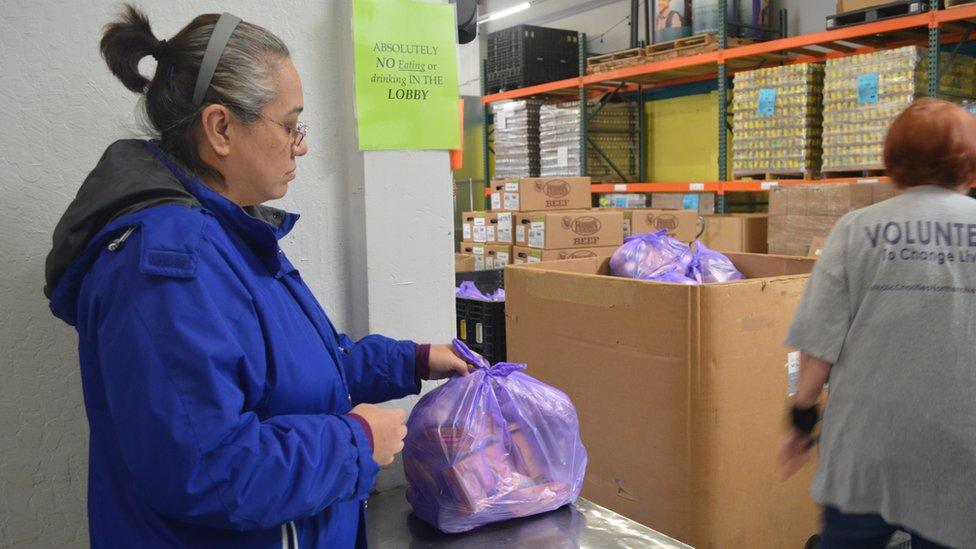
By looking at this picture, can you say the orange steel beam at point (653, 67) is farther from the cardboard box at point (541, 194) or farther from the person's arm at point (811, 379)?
the person's arm at point (811, 379)

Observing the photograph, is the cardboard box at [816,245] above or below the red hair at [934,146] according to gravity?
below

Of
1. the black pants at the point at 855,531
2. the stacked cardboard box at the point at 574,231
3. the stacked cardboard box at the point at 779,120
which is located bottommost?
the black pants at the point at 855,531

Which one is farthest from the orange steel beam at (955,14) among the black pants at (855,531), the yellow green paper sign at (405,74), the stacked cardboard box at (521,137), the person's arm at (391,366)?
the person's arm at (391,366)

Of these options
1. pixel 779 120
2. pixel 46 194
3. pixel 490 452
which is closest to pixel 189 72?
pixel 46 194

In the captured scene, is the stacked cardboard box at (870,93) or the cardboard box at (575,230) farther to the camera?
the cardboard box at (575,230)

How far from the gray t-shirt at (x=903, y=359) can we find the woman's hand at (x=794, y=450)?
102mm

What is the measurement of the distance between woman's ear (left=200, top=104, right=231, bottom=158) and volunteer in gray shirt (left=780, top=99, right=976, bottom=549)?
4.71ft

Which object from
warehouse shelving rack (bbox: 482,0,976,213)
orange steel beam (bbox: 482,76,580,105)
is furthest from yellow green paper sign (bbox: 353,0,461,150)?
orange steel beam (bbox: 482,76,580,105)

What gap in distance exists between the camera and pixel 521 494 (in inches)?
57.3

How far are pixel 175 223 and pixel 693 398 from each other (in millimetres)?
1468

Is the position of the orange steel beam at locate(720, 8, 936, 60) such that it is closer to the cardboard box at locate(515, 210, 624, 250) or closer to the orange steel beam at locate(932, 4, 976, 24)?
the orange steel beam at locate(932, 4, 976, 24)

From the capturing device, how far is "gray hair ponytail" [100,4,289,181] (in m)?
1.06

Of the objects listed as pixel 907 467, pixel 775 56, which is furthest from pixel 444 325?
pixel 775 56

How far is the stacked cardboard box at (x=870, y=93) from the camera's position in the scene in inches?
183
